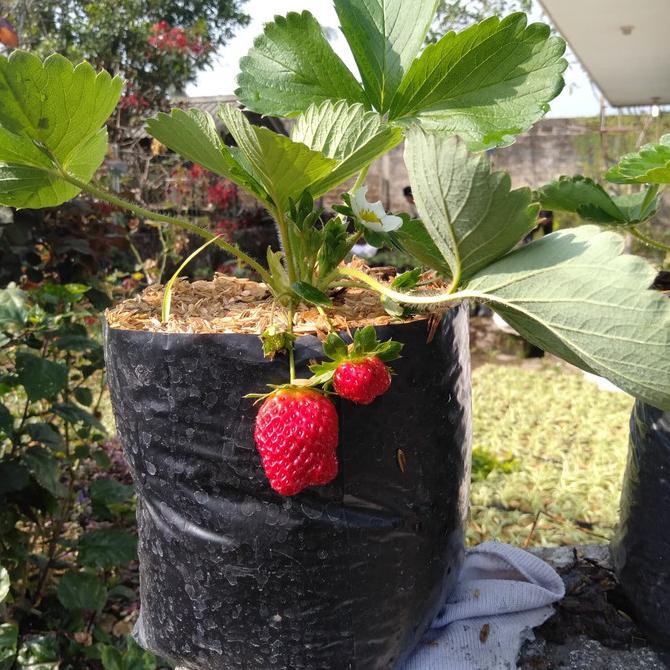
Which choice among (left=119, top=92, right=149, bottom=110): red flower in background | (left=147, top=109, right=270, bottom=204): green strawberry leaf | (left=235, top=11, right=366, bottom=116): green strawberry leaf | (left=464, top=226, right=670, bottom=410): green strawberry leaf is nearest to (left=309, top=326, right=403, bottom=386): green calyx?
(left=464, top=226, right=670, bottom=410): green strawberry leaf

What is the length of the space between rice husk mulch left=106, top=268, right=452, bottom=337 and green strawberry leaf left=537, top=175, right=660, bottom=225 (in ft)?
0.79

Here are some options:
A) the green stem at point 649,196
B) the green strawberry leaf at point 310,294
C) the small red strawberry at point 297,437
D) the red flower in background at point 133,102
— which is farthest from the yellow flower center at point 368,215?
the red flower in background at point 133,102

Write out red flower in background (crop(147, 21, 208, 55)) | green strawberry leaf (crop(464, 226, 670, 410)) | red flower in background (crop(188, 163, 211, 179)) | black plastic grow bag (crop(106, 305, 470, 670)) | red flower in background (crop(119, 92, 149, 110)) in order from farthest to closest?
red flower in background (crop(147, 21, 208, 55))
red flower in background (crop(119, 92, 149, 110))
red flower in background (crop(188, 163, 211, 179))
black plastic grow bag (crop(106, 305, 470, 670))
green strawberry leaf (crop(464, 226, 670, 410))

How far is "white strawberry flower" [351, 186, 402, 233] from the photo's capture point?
30.9 inches

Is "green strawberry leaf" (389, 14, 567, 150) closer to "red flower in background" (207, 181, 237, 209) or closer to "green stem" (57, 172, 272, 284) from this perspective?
"green stem" (57, 172, 272, 284)

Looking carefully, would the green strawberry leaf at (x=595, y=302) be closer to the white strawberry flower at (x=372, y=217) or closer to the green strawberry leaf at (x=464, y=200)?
the green strawberry leaf at (x=464, y=200)

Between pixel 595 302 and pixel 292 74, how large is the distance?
53cm

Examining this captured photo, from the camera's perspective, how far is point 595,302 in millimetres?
618

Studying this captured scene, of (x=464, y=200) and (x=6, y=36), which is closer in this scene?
(x=464, y=200)

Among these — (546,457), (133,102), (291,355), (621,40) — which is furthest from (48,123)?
(621,40)

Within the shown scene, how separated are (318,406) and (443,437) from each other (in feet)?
0.91

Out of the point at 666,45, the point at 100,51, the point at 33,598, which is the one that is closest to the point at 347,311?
the point at 33,598

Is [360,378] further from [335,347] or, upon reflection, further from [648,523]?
[648,523]

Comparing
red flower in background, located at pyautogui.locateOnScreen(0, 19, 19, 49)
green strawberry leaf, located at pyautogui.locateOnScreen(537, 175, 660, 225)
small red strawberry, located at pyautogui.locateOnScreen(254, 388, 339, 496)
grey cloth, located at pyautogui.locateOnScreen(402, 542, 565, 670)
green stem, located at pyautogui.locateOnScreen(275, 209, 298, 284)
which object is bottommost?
grey cloth, located at pyautogui.locateOnScreen(402, 542, 565, 670)
